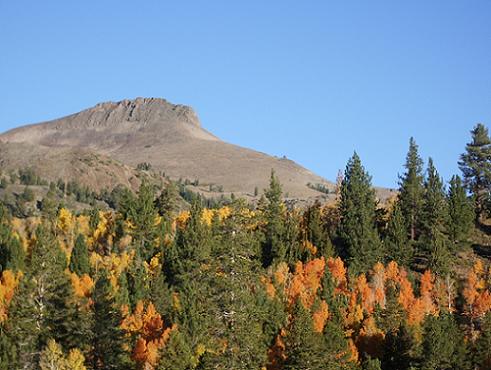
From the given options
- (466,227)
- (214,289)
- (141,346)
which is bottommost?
(141,346)

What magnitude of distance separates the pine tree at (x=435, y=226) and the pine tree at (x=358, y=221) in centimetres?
741

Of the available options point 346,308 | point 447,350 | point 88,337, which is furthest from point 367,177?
point 88,337

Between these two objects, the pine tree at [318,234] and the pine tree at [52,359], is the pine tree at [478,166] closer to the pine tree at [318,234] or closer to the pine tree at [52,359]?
the pine tree at [318,234]

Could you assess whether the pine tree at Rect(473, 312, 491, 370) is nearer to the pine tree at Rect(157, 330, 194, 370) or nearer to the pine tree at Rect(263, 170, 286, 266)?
the pine tree at Rect(157, 330, 194, 370)

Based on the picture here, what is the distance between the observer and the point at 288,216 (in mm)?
129000

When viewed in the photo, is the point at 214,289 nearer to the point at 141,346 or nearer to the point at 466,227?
the point at 141,346

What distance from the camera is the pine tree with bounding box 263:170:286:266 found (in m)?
118

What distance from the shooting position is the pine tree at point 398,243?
115 m

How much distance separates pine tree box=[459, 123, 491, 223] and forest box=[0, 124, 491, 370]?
0.23 metres

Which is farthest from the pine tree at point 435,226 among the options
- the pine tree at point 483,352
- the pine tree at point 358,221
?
the pine tree at point 483,352

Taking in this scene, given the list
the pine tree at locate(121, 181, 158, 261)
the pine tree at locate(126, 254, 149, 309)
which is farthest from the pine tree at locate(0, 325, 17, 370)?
the pine tree at locate(121, 181, 158, 261)

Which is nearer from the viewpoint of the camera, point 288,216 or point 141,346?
point 141,346

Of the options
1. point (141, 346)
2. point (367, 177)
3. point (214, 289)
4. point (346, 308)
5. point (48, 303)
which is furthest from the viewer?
point (367, 177)

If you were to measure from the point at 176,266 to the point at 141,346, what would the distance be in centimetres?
2617
